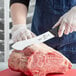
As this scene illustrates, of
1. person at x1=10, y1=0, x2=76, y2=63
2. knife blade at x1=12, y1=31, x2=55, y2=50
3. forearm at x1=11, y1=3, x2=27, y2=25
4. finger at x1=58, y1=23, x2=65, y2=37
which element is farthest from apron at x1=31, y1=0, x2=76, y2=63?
knife blade at x1=12, y1=31, x2=55, y2=50

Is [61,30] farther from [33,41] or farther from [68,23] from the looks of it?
[33,41]

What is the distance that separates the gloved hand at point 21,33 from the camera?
5.57 ft

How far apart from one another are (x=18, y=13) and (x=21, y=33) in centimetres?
22

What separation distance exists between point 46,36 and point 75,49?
463 millimetres

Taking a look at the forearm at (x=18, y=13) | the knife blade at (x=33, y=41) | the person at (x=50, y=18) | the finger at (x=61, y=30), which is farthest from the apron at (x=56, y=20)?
the knife blade at (x=33, y=41)

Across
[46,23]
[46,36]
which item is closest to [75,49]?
[46,23]

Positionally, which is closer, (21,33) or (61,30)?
(61,30)

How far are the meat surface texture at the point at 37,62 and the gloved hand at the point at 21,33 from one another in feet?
0.42

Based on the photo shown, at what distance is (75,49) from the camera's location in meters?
1.89

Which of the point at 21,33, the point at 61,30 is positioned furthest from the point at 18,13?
the point at 61,30

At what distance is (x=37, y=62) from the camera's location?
5.03ft

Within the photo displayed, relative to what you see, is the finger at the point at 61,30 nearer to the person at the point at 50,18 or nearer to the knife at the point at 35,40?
the knife at the point at 35,40

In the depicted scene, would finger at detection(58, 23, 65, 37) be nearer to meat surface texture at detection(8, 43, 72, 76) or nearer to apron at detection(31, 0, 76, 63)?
meat surface texture at detection(8, 43, 72, 76)

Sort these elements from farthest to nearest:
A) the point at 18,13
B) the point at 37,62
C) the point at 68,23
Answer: the point at 18,13 → the point at 68,23 → the point at 37,62
